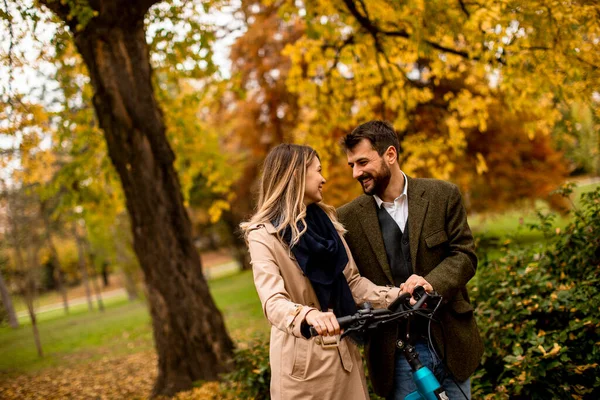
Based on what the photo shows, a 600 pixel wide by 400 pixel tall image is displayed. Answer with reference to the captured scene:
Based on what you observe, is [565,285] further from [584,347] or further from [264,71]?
[264,71]

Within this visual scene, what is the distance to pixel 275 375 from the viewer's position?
2.61 metres

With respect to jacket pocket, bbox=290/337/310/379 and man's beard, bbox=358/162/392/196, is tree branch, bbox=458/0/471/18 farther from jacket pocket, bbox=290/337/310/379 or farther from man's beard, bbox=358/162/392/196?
jacket pocket, bbox=290/337/310/379

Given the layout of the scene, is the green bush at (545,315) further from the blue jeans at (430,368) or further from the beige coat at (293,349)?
the beige coat at (293,349)

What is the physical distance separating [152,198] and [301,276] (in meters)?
4.10

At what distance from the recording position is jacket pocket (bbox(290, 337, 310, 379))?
99.0 inches

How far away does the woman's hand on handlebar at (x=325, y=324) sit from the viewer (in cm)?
219

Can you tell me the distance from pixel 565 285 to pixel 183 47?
20.7ft

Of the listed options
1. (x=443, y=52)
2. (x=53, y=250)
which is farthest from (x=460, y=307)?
(x=53, y=250)

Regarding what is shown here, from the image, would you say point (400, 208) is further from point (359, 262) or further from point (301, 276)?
point (301, 276)

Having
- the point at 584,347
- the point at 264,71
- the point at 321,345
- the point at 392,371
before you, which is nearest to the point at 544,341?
the point at 584,347

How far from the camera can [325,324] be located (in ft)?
7.19

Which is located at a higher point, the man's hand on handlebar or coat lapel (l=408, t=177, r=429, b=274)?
coat lapel (l=408, t=177, r=429, b=274)

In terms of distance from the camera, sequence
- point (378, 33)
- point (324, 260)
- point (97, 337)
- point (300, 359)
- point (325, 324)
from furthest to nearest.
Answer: point (97, 337)
point (378, 33)
point (324, 260)
point (300, 359)
point (325, 324)

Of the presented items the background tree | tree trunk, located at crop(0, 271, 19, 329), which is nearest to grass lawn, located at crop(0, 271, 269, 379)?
tree trunk, located at crop(0, 271, 19, 329)
